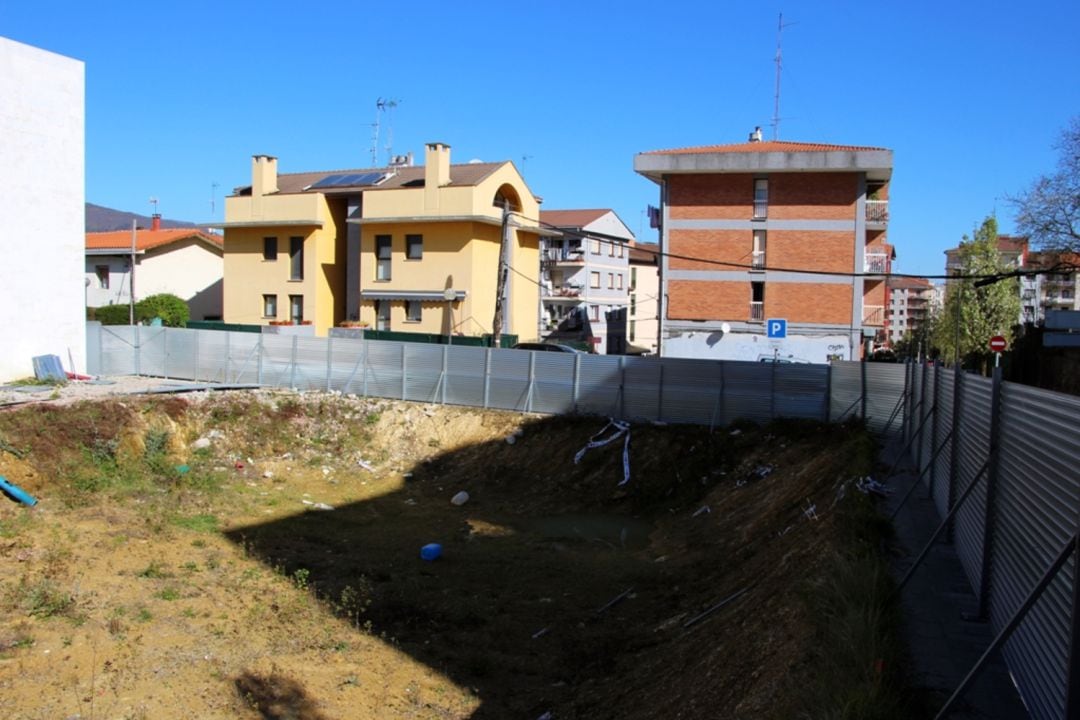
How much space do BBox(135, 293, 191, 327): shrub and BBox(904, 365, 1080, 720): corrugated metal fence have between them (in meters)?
41.4

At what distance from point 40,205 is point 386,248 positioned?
57.6 feet

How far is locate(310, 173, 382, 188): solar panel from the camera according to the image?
4269cm

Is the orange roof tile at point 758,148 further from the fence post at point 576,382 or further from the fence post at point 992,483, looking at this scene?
the fence post at point 992,483

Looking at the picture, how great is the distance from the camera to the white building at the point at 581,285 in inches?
2111

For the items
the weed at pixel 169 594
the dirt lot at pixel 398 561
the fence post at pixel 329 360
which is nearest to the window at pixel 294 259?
the fence post at pixel 329 360

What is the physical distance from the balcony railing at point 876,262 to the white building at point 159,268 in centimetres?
3411

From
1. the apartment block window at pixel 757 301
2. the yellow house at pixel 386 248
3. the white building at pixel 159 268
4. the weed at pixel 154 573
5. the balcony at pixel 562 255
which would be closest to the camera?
the weed at pixel 154 573

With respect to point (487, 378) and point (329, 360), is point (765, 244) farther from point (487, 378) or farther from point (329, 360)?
point (329, 360)

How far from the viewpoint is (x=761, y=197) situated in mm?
38000

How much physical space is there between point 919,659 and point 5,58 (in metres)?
27.2

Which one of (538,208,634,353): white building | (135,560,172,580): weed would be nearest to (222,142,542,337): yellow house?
(538,208,634,353): white building

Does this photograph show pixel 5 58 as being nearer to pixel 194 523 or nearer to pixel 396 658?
pixel 194 523

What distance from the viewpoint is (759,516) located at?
15.3 meters

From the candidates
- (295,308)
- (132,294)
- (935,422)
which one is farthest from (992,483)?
(132,294)
